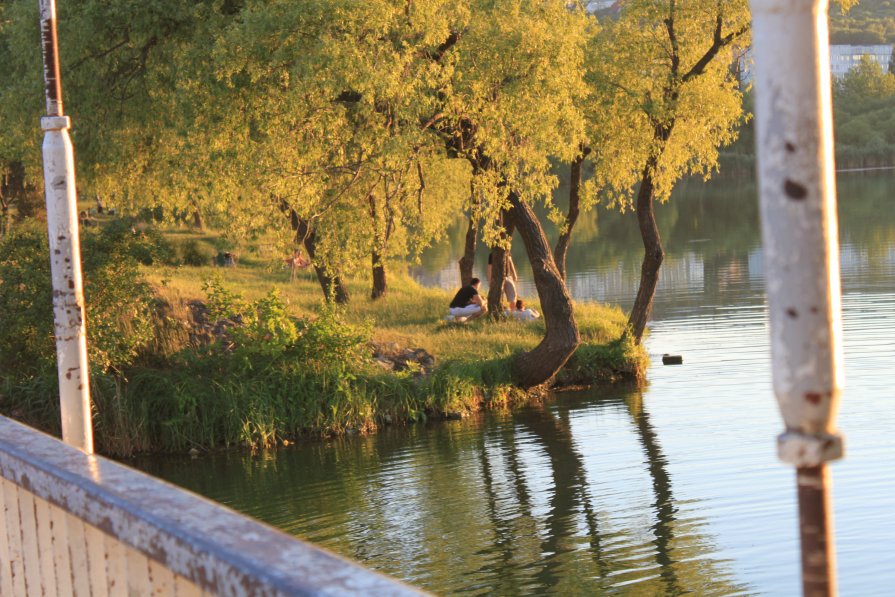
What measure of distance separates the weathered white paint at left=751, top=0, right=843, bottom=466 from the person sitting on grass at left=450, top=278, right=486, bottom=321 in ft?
78.7

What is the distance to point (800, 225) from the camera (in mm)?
2293

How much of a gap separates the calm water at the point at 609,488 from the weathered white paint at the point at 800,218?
896 centimetres

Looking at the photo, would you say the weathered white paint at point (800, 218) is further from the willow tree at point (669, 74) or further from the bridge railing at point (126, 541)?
the willow tree at point (669, 74)

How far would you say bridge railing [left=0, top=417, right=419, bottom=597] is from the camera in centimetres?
283

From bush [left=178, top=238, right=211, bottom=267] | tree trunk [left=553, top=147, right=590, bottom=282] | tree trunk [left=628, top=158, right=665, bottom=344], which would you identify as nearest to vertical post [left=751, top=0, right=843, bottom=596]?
tree trunk [left=628, top=158, right=665, bottom=344]

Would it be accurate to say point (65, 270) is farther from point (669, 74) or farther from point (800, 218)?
point (669, 74)

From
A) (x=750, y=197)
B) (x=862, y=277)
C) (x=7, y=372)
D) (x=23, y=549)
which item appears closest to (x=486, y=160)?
(x=7, y=372)

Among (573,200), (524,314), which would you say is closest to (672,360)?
(524,314)

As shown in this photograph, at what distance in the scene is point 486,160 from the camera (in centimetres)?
2006

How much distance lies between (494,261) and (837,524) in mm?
14800

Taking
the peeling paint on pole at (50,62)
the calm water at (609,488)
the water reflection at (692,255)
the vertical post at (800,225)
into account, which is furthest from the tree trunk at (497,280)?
the vertical post at (800,225)

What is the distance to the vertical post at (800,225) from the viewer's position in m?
2.28

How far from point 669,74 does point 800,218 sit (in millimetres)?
21840

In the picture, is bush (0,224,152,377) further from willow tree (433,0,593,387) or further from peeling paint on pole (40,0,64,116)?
peeling paint on pole (40,0,64,116)
